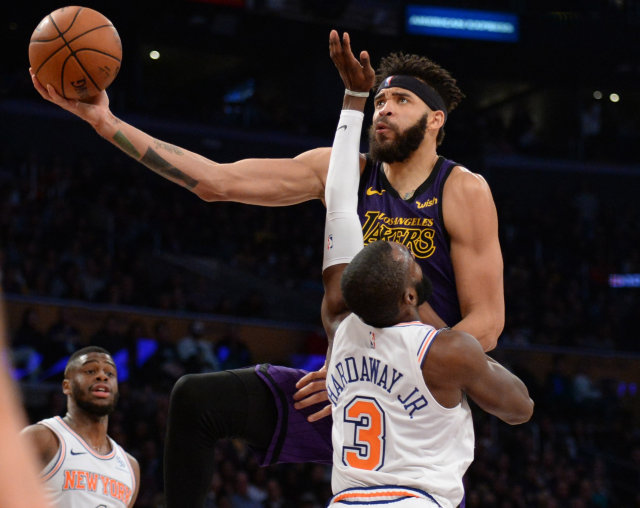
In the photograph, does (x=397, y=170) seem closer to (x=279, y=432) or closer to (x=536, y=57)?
(x=279, y=432)

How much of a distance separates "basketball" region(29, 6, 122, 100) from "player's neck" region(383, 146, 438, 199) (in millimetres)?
1252

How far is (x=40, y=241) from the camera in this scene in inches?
535

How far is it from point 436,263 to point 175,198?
13658 millimetres

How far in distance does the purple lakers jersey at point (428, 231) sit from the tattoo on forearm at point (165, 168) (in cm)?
78

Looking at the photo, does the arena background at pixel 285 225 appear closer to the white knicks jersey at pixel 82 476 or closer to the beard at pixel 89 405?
the white knicks jersey at pixel 82 476

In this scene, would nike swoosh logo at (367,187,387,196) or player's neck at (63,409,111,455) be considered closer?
nike swoosh logo at (367,187,387,196)

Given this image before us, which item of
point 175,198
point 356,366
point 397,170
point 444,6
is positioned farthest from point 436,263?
point 444,6

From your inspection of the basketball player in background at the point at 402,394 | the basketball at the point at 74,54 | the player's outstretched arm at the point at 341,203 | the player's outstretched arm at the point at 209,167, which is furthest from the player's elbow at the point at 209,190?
the basketball player in background at the point at 402,394

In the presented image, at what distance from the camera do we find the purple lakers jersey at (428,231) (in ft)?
12.1

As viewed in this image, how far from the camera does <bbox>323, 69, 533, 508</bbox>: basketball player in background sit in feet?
9.72

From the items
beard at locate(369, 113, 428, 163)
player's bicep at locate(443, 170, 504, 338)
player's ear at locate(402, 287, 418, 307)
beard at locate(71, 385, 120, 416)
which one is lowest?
beard at locate(71, 385, 120, 416)

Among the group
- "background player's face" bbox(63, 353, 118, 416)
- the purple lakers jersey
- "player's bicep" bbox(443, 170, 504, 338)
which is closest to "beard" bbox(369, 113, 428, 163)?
the purple lakers jersey

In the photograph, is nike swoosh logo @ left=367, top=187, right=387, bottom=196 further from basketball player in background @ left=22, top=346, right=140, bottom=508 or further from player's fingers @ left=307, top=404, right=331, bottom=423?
basketball player in background @ left=22, top=346, right=140, bottom=508

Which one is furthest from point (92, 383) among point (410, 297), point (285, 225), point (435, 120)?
point (285, 225)
